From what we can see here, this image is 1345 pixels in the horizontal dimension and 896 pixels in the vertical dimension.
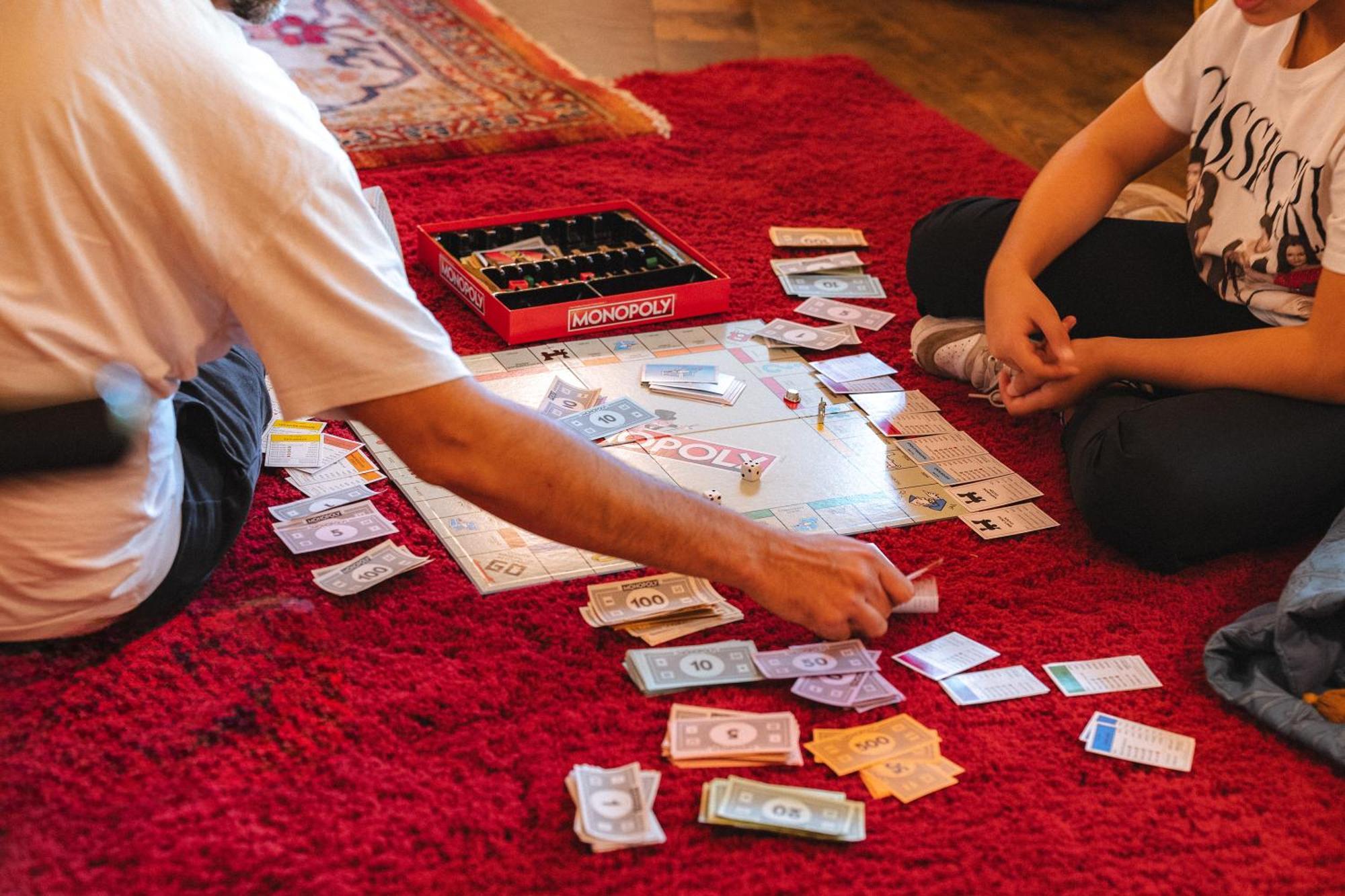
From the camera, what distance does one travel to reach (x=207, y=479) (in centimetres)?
148

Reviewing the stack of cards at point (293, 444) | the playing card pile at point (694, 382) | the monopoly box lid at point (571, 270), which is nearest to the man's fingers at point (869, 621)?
the playing card pile at point (694, 382)

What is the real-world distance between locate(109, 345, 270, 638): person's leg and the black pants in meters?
1.07

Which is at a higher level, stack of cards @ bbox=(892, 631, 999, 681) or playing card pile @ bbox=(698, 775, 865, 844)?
playing card pile @ bbox=(698, 775, 865, 844)

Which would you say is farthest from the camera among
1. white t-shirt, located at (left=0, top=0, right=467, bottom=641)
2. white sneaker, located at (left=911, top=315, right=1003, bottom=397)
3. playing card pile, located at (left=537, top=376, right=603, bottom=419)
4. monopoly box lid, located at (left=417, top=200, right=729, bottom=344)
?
monopoly box lid, located at (left=417, top=200, right=729, bottom=344)

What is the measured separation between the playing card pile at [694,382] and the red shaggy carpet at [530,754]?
1.34 feet

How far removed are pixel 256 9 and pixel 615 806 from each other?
816 millimetres

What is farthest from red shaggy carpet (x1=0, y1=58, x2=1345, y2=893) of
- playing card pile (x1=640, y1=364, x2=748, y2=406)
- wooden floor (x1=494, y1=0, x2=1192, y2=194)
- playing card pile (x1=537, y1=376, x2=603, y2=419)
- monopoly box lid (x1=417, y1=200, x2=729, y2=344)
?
wooden floor (x1=494, y1=0, x2=1192, y2=194)

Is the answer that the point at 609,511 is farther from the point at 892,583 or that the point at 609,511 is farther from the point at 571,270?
the point at 571,270

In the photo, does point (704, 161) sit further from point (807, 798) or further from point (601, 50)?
point (807, 798)

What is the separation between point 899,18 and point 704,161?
1.64 m

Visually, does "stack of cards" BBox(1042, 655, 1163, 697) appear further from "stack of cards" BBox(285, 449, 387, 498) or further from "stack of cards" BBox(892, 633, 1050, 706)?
"stack of cards" BBox(285, 449, 387, 498)

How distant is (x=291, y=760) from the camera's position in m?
1.28

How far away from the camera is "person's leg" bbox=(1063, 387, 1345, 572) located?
161 cm

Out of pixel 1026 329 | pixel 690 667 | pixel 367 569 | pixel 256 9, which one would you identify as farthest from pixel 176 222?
pixel 1026 329
